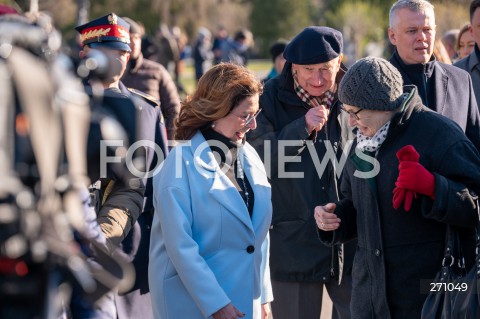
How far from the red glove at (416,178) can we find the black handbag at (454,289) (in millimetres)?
267

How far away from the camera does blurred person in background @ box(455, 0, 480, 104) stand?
22.4ft

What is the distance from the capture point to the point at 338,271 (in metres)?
5.44

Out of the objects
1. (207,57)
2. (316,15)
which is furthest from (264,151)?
(316,15)

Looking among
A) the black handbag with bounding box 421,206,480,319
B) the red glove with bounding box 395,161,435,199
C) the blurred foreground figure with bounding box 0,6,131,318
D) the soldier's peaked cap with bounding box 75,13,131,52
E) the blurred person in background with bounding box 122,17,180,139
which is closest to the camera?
the blurred foreground figure with bounding box 0,6,131,318

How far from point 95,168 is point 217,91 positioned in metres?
1.71

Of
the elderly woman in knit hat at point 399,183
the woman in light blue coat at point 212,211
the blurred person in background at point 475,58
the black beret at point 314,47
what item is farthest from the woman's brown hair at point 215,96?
the blurred person in background at point 475,58

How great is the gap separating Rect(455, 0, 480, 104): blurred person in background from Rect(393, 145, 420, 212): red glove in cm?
273

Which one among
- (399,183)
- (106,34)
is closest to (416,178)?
(399,183)

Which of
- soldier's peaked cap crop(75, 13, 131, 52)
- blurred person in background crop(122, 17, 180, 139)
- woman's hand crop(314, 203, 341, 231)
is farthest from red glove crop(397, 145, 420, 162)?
blurred person in background crop(122, 17, 180, 139)

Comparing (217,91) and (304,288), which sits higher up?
(217,91)

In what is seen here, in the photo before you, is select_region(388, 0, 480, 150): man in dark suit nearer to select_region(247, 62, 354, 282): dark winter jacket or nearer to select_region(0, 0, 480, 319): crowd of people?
select_region(0, 0, 480, 319): crowd of people

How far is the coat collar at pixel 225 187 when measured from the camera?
438cm

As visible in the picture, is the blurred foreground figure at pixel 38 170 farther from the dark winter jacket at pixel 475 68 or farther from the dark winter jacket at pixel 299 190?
the dark winter jacket at pixel 475 68

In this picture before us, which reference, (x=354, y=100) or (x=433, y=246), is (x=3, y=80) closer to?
(x=354, y=100)
